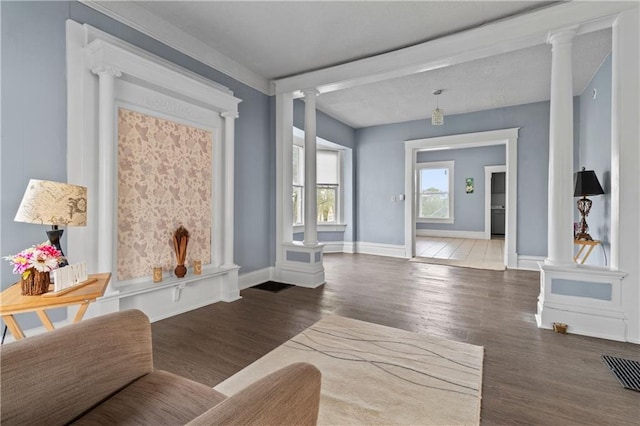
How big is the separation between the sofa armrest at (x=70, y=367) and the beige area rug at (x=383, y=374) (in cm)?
81

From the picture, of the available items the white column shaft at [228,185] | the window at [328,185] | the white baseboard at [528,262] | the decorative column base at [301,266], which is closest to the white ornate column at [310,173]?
the decorative column base at [301,266]

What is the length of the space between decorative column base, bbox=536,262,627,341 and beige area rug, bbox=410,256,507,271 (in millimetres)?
2553

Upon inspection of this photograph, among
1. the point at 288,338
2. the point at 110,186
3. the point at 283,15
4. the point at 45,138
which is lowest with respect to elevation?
the point at 288,338

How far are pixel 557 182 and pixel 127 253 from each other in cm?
415

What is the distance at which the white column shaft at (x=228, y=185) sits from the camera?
11.8 feet

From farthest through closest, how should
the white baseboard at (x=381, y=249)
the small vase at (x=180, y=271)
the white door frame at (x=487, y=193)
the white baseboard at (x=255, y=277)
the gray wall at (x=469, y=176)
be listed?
the gray wall at (x=469, y=176)
the white door frame at (x=487, y=193)
the white baseboard at (x=381, y=249)
the white baseboard at (x=255, y=277)
the small vase at (x=180, y=271)

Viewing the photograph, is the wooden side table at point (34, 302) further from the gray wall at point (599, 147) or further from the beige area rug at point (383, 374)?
the gray wall at point (599, 147)

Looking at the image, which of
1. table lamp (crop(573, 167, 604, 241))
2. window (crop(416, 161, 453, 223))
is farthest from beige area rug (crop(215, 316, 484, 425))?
window (crop(416, 161, 453, 223))

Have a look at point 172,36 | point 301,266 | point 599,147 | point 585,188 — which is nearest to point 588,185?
point 585,188

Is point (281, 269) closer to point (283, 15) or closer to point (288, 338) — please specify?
point (288, 338)

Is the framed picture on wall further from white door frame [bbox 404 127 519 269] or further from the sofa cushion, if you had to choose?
the sofa cushion

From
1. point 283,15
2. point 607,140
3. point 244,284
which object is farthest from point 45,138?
point 607,140

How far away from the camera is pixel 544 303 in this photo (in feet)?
9.04

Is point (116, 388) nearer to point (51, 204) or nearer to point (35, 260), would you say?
point (35, 260)
